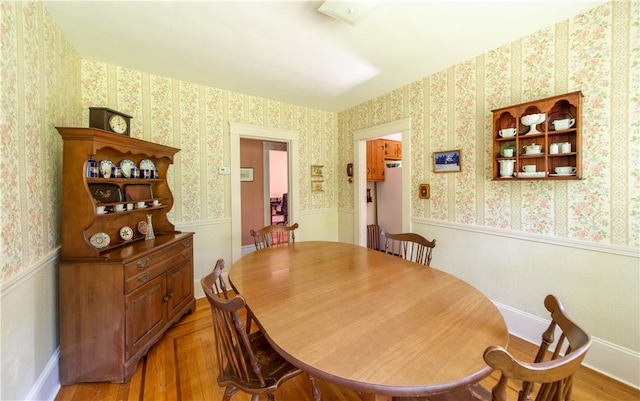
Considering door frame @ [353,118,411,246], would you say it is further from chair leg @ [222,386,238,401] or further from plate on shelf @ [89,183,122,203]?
plate on shelf @ [89,183,122,203]

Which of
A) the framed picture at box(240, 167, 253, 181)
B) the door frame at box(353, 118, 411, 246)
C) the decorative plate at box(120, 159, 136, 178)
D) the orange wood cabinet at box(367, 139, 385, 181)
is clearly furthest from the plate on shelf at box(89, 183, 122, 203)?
the orange wood cabinet at box(367, 139, 385, 181)

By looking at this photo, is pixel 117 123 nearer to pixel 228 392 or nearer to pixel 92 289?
pixel 92 289

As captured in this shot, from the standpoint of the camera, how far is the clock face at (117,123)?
2034 mm

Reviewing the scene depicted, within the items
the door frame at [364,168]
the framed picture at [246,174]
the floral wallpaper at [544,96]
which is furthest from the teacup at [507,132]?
the framed picture at [246,174]

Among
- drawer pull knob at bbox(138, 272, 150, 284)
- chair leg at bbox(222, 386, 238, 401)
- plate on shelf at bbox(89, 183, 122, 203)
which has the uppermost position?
plate on shelf at bbox(89, 183, 122, 203)

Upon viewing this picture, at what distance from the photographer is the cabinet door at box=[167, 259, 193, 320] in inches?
84.9

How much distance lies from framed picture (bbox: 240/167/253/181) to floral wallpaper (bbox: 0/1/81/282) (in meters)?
3.15

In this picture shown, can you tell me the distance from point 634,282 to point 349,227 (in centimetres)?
284

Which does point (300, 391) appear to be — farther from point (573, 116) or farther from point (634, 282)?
point (573, 116)

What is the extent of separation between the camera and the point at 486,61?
7.47 feet

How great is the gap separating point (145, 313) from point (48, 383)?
1.83 ft

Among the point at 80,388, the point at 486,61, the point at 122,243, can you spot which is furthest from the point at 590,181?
the point at 80,388

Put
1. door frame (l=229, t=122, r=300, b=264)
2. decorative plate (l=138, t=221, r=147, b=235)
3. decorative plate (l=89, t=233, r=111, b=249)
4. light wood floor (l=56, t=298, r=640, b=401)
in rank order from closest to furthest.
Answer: light wood floor (l=56, t=298, r=640, b=401), decorative plate (l=89, t=233, r=111, b=249), decorative plate (l=138, t=221, r=147, b=235), door frame (l=229, t=122, r=300, b=264)

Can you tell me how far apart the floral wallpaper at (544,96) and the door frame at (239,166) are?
1.66m
